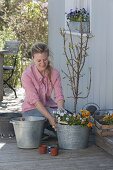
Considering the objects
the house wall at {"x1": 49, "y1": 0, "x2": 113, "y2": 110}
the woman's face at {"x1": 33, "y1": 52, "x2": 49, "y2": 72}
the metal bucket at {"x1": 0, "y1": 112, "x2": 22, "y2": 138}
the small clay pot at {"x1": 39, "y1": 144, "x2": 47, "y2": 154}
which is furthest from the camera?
the house wall at {"x1": 49, "y1": 0, "x2": 113, "y2": 110}

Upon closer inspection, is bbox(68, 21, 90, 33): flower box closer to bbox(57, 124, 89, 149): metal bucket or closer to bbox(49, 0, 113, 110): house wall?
bbox(49, 0, 113, 110): house wall

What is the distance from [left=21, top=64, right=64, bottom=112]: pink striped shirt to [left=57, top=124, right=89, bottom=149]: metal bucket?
0.46 meters

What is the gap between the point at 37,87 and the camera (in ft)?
17.0

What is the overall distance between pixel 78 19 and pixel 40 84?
4.37ft

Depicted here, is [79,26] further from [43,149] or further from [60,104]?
[43,149]

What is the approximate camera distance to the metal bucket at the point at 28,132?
189 inches

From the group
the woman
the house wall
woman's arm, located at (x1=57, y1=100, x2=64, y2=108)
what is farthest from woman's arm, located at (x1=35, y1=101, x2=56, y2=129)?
the house wall

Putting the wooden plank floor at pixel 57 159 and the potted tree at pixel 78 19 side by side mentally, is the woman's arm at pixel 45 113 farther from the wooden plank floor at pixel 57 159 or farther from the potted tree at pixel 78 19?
the potted tree at pixel 78 19

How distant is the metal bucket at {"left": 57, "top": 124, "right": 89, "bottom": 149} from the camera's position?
4.78 metres

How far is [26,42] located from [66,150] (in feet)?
22.1

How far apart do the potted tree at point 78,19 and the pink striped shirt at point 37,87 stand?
1071mm

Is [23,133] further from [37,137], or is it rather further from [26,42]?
[26,42]

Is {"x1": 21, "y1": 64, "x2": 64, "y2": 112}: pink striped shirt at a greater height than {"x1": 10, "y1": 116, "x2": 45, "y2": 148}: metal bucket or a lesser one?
greater

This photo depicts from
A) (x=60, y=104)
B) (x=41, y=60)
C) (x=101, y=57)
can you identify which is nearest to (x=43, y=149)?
(x=60, y=104)
